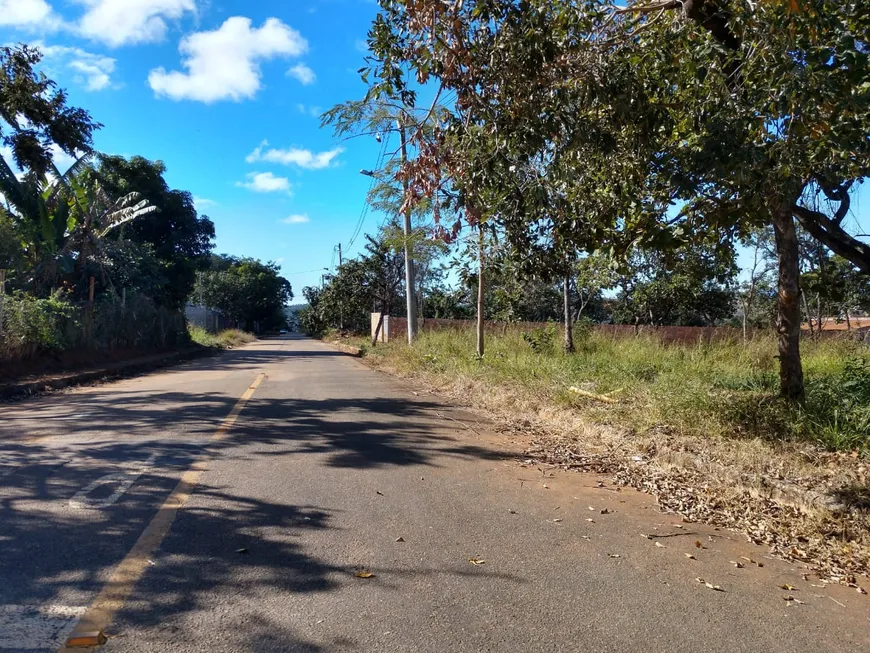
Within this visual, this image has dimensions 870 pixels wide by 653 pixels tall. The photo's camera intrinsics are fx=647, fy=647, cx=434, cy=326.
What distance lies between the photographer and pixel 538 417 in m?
9.52

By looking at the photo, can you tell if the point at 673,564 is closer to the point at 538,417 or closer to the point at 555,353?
the point at 538,417

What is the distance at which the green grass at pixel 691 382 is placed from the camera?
6.81m

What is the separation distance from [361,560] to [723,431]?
4483 mm

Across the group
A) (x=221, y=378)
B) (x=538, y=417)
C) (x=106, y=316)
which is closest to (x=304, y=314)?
(x=106, y=316)

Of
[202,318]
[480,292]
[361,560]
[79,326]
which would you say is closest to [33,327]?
[79,326]

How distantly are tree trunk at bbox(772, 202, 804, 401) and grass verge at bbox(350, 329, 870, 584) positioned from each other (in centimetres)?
24

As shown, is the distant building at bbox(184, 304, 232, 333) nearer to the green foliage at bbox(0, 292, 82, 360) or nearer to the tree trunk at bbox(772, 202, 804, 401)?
the green foliage at bbox(0, 292, 82, 360)

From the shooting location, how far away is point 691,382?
8.91 metres

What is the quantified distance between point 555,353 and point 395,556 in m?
11.1

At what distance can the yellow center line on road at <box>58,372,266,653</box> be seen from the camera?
310 cm

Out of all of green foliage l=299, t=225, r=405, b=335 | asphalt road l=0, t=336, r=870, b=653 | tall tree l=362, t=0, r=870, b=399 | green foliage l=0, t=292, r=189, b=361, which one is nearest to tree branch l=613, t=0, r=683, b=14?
tall tree l=362, t=0, r=870, b=399

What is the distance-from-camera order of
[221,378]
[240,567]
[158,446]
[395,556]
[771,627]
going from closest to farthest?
[771,627]
[240,567]
[395,556]
[158,446]
[221,378]

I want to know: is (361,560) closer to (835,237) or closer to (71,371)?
(835,237)

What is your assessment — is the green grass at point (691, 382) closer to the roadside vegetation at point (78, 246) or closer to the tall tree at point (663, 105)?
the tall tree at point (663, 105)
